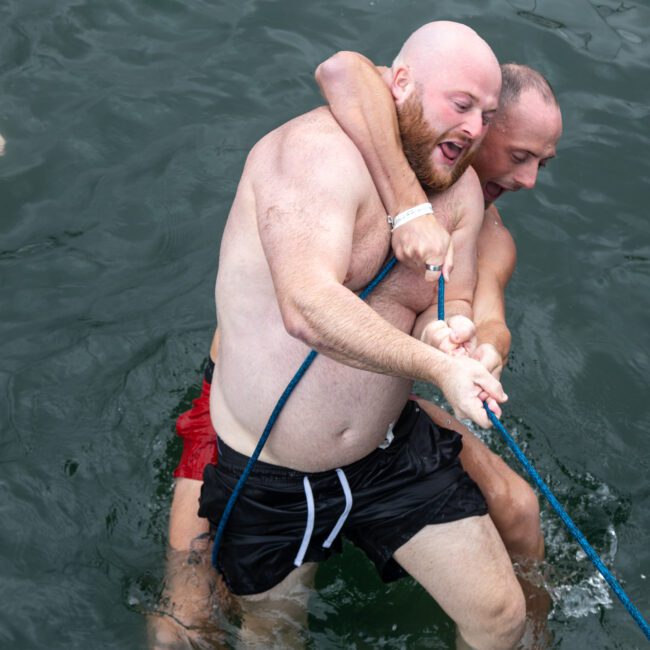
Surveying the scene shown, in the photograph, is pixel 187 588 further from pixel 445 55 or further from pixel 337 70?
pixel 445 55

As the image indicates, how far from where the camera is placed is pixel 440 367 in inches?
145

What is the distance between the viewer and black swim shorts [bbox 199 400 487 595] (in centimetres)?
475

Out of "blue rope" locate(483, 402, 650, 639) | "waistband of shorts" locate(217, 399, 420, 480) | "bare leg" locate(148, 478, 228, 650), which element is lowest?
"bare leg" locate(148, 478, 228, 650)

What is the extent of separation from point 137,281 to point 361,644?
2437mm

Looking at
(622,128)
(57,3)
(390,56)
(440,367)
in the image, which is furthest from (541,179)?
(440,367)

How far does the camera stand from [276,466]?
4.75 meters

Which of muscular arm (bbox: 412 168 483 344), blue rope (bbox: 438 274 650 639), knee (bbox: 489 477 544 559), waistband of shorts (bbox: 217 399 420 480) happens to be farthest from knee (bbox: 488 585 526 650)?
muscular arm (bbox: 412 168 483 344)

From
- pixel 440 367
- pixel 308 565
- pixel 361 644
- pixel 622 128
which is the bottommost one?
pixel 361 644

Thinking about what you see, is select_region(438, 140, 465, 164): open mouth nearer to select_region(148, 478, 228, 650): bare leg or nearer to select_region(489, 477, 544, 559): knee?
select_region(489, 477, 544, 559): knee

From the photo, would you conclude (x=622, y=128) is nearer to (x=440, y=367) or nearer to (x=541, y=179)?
(x=541, y=179)

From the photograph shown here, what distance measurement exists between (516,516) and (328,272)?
1838 millimetres

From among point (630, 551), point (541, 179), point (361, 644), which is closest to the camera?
point (361, 644)

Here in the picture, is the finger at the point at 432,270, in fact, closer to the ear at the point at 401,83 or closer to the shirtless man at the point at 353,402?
the shirtless man at the point at 353,402

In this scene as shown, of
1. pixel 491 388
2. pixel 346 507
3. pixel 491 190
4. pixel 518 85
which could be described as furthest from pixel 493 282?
pixel 491 388
